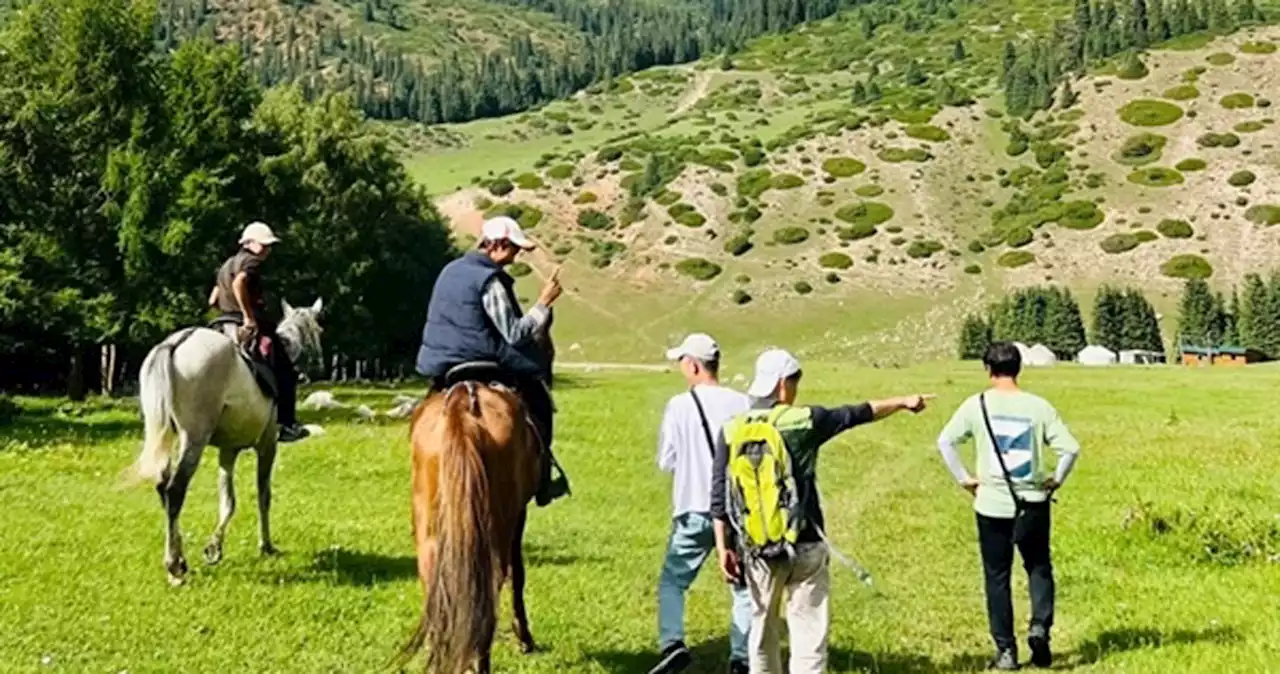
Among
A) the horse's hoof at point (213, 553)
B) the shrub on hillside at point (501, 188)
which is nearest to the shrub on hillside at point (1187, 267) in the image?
the shrub on hillside at point (501, 188)

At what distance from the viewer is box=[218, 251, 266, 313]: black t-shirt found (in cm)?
1409

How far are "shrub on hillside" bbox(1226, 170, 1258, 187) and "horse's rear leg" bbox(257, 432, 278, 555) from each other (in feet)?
409

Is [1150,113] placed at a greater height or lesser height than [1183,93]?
lesser

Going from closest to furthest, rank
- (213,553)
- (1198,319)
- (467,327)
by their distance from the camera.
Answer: (467,327) < (213,553) < (1198,319)

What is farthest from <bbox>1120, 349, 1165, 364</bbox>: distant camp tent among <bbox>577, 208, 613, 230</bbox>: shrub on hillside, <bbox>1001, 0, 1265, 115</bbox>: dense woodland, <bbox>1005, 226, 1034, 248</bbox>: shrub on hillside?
<bbox>1001, 0, 1265, 115</bbox>: dense woodland

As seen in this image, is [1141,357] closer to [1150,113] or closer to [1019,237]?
[1019,237]

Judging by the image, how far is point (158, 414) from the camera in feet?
42.3

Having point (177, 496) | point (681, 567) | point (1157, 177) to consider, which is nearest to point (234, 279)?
point (177, 496)

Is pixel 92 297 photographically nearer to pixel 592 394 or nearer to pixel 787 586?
pixel 592 394

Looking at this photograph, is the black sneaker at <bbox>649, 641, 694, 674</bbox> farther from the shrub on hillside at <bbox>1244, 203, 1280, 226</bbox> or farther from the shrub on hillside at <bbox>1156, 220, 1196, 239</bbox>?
the shrub on hillside at <bbox>1244, 203, 1280, 226</bbox>

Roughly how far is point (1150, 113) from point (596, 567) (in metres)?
146

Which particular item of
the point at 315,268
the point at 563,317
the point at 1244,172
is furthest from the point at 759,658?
the point at 1244,172

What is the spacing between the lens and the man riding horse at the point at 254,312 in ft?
46.1

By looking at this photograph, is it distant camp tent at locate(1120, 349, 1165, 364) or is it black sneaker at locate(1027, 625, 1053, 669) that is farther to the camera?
distant camp tent at locate(1120, 349, 1165, 364)
